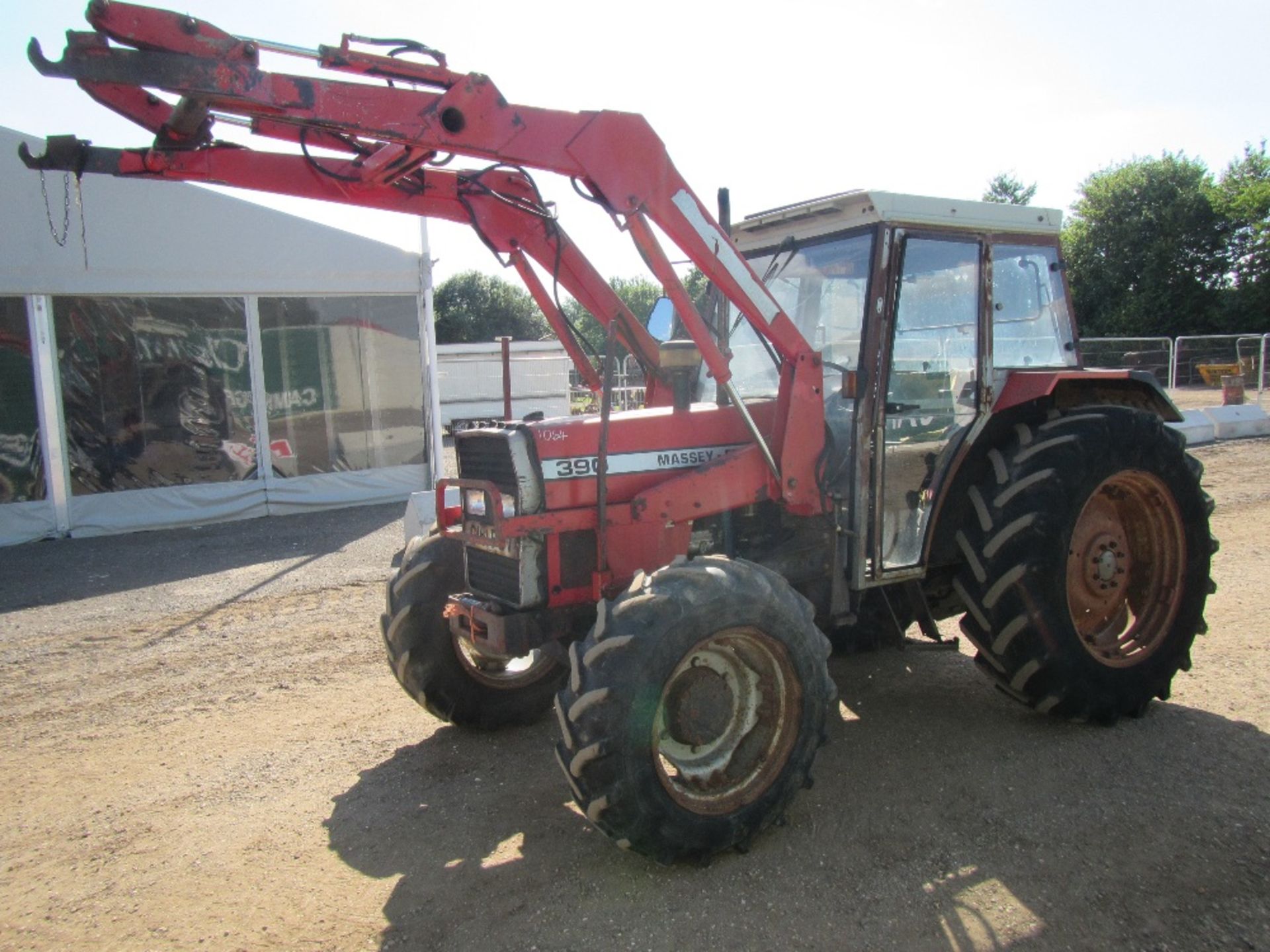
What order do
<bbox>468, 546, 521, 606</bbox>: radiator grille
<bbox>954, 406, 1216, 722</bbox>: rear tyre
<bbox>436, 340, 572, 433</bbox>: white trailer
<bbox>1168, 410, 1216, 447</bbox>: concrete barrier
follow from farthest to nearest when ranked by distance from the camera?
1. <bbox>436, 340, 572, 433</bbox>: white trailer
2. <bbox>1168, 410, 1216, 447</bbox>: concrete barrier
3. <bbox>954, 406, 1216, 722</bbox>: rear tyre
4. <bbox>468, 546, 521, 606</bbox>: radiator grille

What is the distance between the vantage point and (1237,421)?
1425 centimetres

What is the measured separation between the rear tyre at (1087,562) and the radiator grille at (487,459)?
2.06m

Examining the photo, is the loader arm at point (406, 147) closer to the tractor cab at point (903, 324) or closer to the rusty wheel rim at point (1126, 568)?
the tractor cab at point (903, 324)

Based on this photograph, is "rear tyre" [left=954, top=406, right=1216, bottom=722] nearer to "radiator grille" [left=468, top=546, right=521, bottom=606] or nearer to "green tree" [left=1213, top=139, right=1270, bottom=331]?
"radiator grille" [left=468, top=546, right=521, bottom=606]

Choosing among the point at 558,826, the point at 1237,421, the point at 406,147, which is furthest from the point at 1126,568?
the point at 1237,421

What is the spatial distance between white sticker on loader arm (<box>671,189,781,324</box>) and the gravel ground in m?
1.96

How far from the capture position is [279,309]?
10969 millimetres

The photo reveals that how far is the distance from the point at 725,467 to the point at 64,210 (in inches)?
357

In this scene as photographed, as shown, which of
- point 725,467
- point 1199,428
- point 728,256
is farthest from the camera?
point 1199,428

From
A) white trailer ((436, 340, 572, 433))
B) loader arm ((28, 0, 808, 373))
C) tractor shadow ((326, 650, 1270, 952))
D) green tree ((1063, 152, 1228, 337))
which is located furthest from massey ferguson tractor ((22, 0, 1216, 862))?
green tree ((1063, 152, 1228, 337))

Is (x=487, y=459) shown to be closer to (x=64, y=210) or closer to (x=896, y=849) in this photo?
(x=896, y=849)

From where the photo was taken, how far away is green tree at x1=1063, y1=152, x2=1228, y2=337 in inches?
1292

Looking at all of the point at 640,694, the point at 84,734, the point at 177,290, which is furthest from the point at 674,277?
the point at 177,290

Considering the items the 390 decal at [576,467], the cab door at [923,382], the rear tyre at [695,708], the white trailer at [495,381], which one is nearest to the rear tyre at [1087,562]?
the cab door at [923,382]
